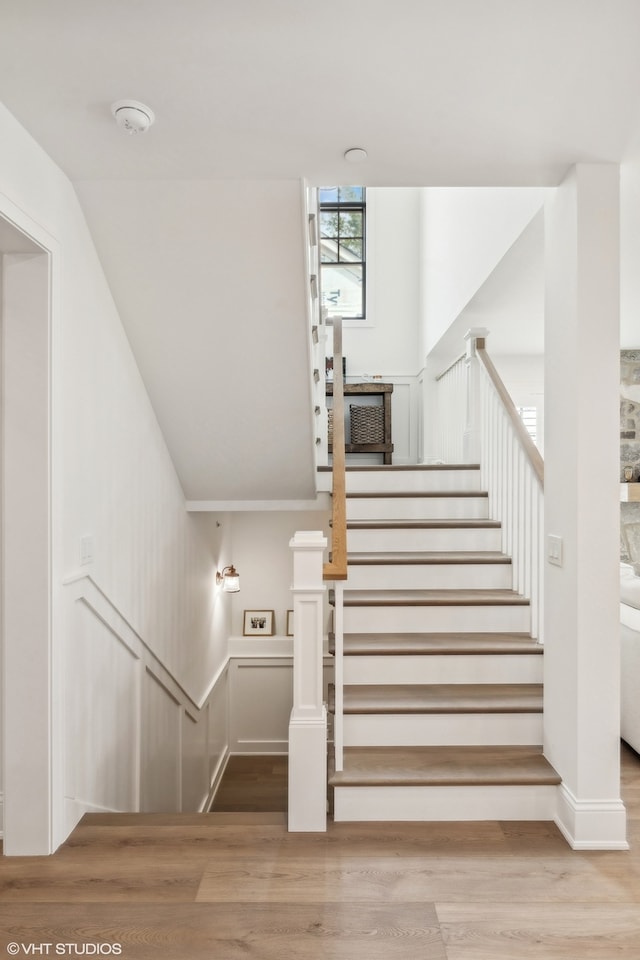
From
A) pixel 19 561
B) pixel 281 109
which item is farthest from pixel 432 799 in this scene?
pixel 281 109

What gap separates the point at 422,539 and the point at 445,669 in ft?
3.10

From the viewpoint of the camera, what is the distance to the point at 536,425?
541 cm

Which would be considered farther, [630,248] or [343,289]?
[343,289]

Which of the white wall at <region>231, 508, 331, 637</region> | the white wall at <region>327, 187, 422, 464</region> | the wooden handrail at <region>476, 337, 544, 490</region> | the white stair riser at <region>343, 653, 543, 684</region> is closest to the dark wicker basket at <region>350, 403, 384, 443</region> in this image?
the white wall at <region>327, 187, 422, 464</region>

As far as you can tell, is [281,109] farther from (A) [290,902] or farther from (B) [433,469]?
(B) [433,469]

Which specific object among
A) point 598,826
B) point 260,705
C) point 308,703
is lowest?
point 260,705

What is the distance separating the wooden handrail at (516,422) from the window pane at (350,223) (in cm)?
339

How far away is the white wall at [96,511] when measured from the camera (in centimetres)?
204

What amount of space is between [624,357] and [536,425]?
0.94 m

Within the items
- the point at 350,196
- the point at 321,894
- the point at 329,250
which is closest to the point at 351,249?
the point at 329,250

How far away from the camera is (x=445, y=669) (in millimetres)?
2725

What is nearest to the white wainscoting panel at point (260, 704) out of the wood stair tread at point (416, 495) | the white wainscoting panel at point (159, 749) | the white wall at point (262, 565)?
the white wall at point (262, 565)

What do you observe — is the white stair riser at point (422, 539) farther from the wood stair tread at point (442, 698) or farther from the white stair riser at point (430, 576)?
the wood stair tread at point (442, 698)

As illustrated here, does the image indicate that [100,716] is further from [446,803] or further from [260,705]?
[260,705]
